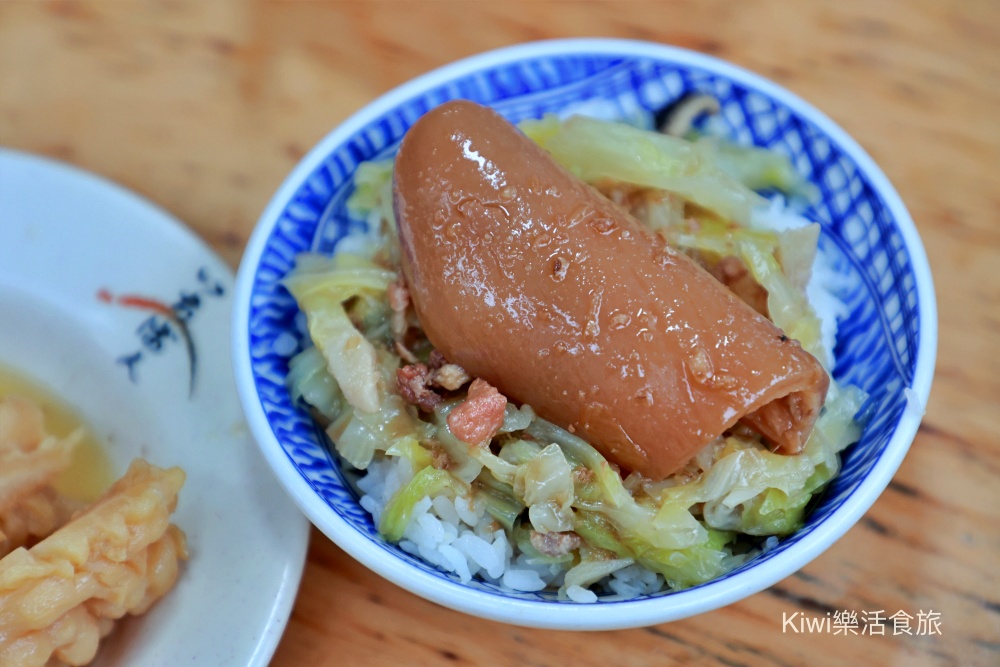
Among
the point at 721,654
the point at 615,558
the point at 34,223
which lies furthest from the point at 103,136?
the point at 721,654

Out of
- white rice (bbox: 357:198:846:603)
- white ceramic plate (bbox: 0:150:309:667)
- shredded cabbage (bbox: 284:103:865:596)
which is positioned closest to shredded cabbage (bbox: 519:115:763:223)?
shredded cabbage (bbox: 284:103:865:596)

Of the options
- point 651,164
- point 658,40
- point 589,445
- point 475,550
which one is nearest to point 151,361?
point 475,550

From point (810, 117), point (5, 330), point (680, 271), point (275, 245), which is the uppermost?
point (810, 117)

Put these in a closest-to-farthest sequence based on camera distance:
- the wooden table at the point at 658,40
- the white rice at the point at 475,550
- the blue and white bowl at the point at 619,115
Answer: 1. the blue and white bowl at the point at 619,115
2. the white rice at the point at 475,550
3. the wooden table at the point at 658,40

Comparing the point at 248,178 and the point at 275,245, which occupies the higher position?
the point at 275,245

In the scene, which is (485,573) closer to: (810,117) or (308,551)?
(308,551)

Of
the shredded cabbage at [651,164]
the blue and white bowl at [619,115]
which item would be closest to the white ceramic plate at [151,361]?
the blue and white bowl at [619,115]

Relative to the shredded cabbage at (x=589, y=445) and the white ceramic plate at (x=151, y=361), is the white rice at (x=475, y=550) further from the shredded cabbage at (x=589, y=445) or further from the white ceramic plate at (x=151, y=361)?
the white ceramic plate at (x=151, y=361)
